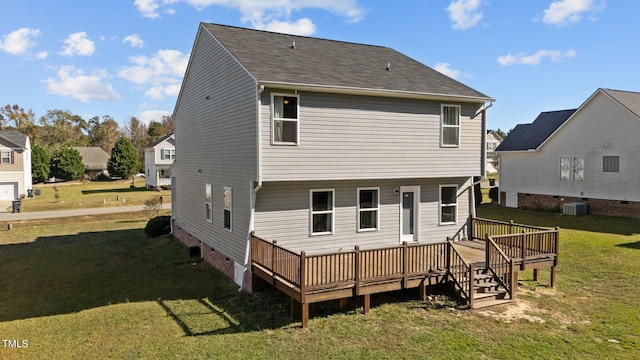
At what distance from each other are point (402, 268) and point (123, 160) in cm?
5614

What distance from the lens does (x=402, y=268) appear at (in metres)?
10.1

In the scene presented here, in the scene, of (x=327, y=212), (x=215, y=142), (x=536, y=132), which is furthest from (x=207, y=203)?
(x=536, y=132)

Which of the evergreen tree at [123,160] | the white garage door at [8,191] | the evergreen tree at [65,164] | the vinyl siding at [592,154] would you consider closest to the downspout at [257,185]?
Answer: the vinyl siding at [592,154]

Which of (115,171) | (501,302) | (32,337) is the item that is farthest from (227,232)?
(115,171)

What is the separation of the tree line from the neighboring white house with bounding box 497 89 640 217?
5010 centimetres

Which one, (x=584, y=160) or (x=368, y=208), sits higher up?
(x=584, y=160)

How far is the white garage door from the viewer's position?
3744 centimetres

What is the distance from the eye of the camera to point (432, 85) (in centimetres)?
1393

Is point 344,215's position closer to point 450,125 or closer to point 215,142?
point 450,125

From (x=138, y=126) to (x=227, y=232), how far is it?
8493cm

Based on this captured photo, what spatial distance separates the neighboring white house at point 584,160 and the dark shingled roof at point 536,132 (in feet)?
0.32

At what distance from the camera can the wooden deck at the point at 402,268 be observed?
926 cm

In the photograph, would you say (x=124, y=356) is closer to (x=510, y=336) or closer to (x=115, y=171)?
(x=510, y=336)

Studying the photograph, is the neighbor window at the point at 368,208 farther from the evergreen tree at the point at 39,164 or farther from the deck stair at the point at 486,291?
the evergreen tree at the point at 39,164
